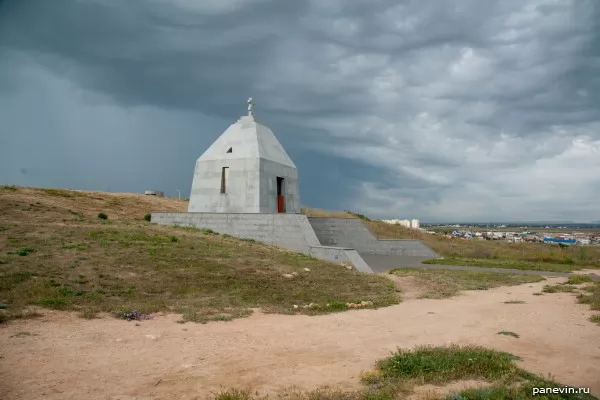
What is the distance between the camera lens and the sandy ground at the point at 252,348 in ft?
18.5

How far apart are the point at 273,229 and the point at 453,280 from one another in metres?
9.05

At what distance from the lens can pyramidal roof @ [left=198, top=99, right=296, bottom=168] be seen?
79.8ft

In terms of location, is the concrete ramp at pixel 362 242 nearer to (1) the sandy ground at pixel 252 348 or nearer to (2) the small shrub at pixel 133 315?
(1) the sandy ground at pixel 252 348

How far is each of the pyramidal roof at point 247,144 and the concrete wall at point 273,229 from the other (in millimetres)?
3762

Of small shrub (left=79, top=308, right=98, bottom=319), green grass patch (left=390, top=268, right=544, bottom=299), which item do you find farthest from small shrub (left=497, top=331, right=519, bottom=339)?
small shrub (left=79, top=308, right=98, bottom=319)

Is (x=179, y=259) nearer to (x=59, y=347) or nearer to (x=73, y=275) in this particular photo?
(x=73, y=275)

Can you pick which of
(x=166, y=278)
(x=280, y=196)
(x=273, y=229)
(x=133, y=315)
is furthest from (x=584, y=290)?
(x=280, y=196)

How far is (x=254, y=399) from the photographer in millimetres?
5094

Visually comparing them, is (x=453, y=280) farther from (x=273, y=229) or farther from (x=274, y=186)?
(x=274, y=186)

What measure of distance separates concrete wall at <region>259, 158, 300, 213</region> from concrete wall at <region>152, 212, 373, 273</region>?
1675mm

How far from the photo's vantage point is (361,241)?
88.0 feet

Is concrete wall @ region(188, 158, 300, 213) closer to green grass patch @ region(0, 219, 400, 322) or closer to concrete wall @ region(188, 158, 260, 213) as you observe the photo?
concrete wall @ region(188, 158, 260, 213)

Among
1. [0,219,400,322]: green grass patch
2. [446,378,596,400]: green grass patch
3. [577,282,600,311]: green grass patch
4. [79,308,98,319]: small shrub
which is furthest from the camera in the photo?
[577,282,600,311]: green grass patch

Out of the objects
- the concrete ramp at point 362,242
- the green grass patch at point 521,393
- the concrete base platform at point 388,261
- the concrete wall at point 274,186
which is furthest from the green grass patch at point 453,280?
the concrete wall at point 274,186
